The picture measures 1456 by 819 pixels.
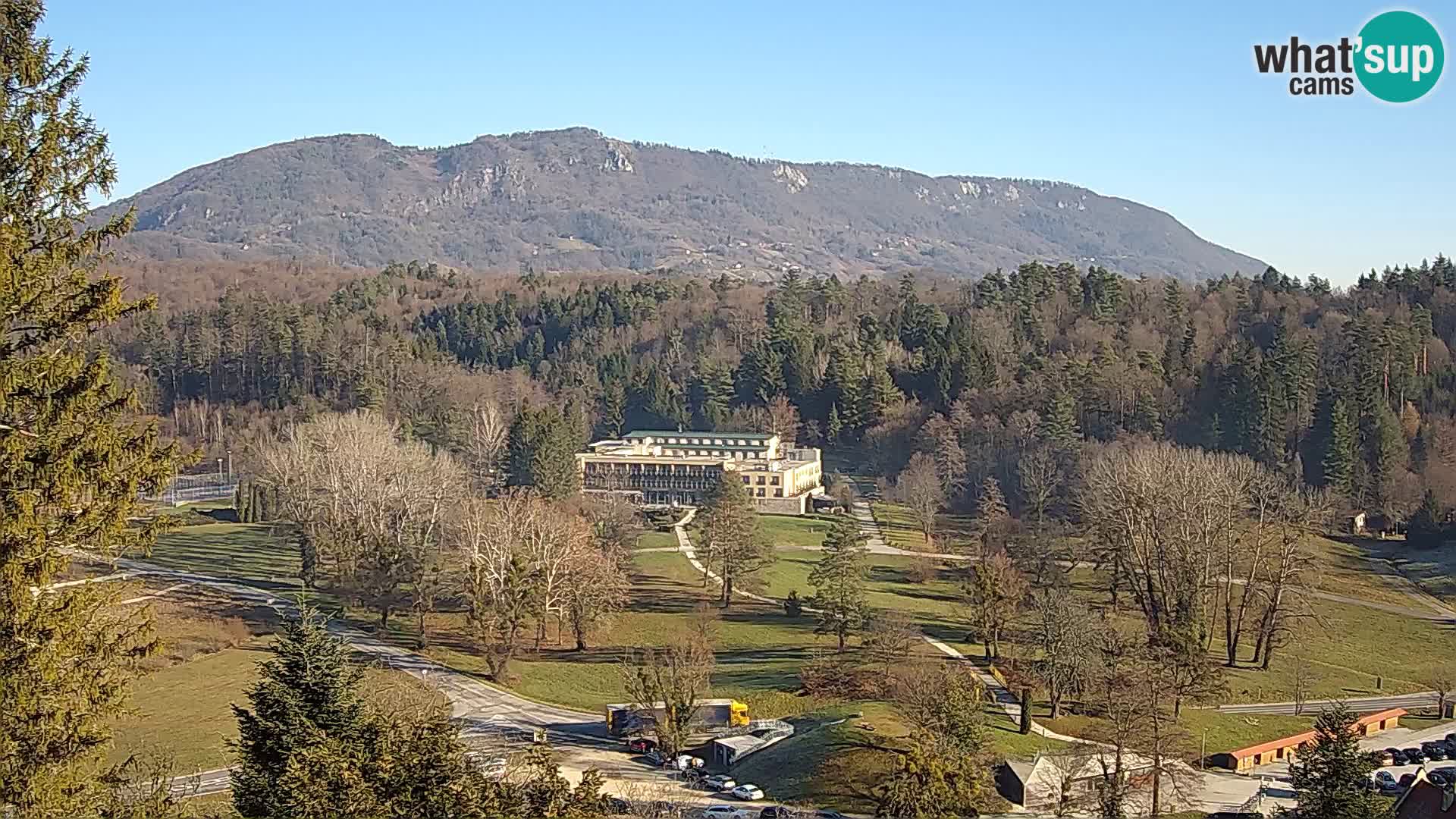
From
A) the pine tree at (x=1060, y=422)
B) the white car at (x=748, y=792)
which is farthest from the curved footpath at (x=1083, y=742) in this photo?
the pine tree at (x=1060, y=422)

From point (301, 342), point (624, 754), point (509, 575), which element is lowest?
point (624, 754)

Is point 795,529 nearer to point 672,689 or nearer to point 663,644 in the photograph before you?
point 663,644

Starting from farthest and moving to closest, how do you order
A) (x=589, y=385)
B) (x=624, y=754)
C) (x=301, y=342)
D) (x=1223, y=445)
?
1. (x=589, y=385)
2. (x=301, y=342)
3. (x=1223, y=445)
4. (x=624, y=754)

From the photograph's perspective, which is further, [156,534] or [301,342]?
[301,342]

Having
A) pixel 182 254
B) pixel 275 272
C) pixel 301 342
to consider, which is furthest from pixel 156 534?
pixel 182 254

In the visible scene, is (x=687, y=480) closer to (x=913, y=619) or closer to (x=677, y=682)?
(x=913, y=619)

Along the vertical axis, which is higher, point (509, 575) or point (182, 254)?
point (182, 254)

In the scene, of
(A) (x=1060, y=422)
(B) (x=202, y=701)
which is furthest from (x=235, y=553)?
(A) (x=1060, y=422)
